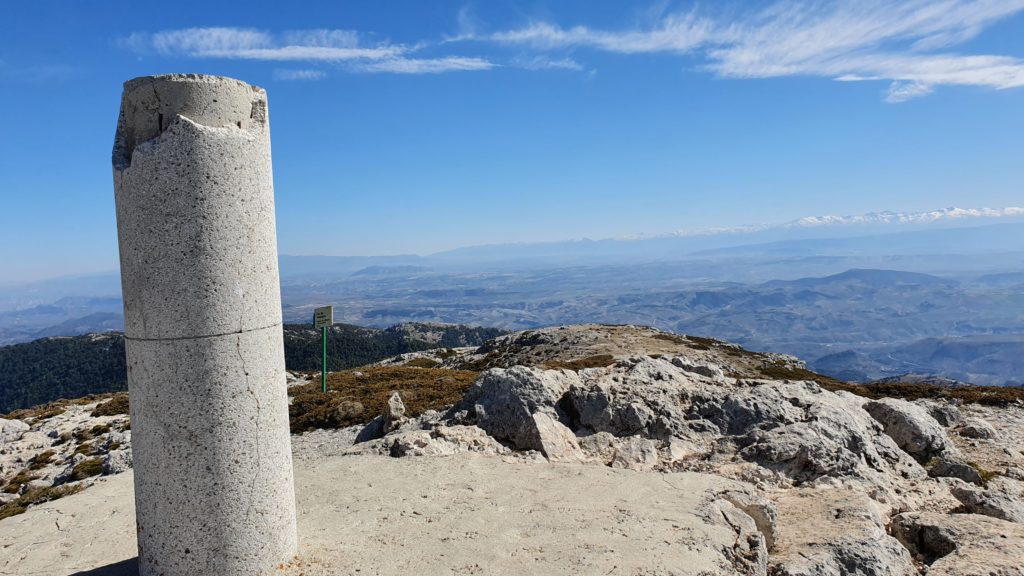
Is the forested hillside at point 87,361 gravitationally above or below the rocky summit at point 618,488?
below

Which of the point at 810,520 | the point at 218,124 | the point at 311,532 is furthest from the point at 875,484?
the point at 218,124

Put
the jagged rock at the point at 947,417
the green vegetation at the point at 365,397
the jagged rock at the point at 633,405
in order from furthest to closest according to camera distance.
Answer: the jagged rock at the point at 947,417
the green vegetation at the point at 365,397
the jagged rock at the point at 633,405

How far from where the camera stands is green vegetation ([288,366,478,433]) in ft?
59.2

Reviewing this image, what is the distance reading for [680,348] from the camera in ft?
118

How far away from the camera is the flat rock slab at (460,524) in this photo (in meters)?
6.92

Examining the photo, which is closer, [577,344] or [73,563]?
[73,563]

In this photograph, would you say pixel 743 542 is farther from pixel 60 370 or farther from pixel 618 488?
pixel 60 370

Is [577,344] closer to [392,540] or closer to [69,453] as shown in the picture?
[69,453]

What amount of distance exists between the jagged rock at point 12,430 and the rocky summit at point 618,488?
3218 millimetres

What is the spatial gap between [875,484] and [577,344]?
26.8m

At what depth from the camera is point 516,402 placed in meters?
12.8

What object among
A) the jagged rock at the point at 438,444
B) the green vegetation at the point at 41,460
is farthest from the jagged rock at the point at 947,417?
the green vegetation at the point at 41,460

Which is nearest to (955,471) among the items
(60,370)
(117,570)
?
(117,570)

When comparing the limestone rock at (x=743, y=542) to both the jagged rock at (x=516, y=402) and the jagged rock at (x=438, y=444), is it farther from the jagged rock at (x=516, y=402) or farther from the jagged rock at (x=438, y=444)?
the jagged rock at (x=438, y=444)
